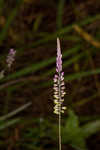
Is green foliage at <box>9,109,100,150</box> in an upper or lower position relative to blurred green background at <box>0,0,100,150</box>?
lower

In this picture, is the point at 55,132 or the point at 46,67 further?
the point at 46,67

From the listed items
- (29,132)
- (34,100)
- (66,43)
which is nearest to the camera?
(29,132)

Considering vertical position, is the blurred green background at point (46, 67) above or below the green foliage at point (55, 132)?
above

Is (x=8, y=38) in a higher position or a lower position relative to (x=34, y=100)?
higher

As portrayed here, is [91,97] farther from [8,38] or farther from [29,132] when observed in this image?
[8,38]

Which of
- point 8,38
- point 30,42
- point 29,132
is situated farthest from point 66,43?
point 29,132

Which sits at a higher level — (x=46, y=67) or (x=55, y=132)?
(x=46, y=67)

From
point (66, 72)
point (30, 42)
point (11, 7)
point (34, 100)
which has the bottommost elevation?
point (34, 100)

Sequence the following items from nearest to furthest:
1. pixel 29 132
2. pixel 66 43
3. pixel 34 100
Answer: pixel 29 132
pixel 34 100
pixel 66 43
